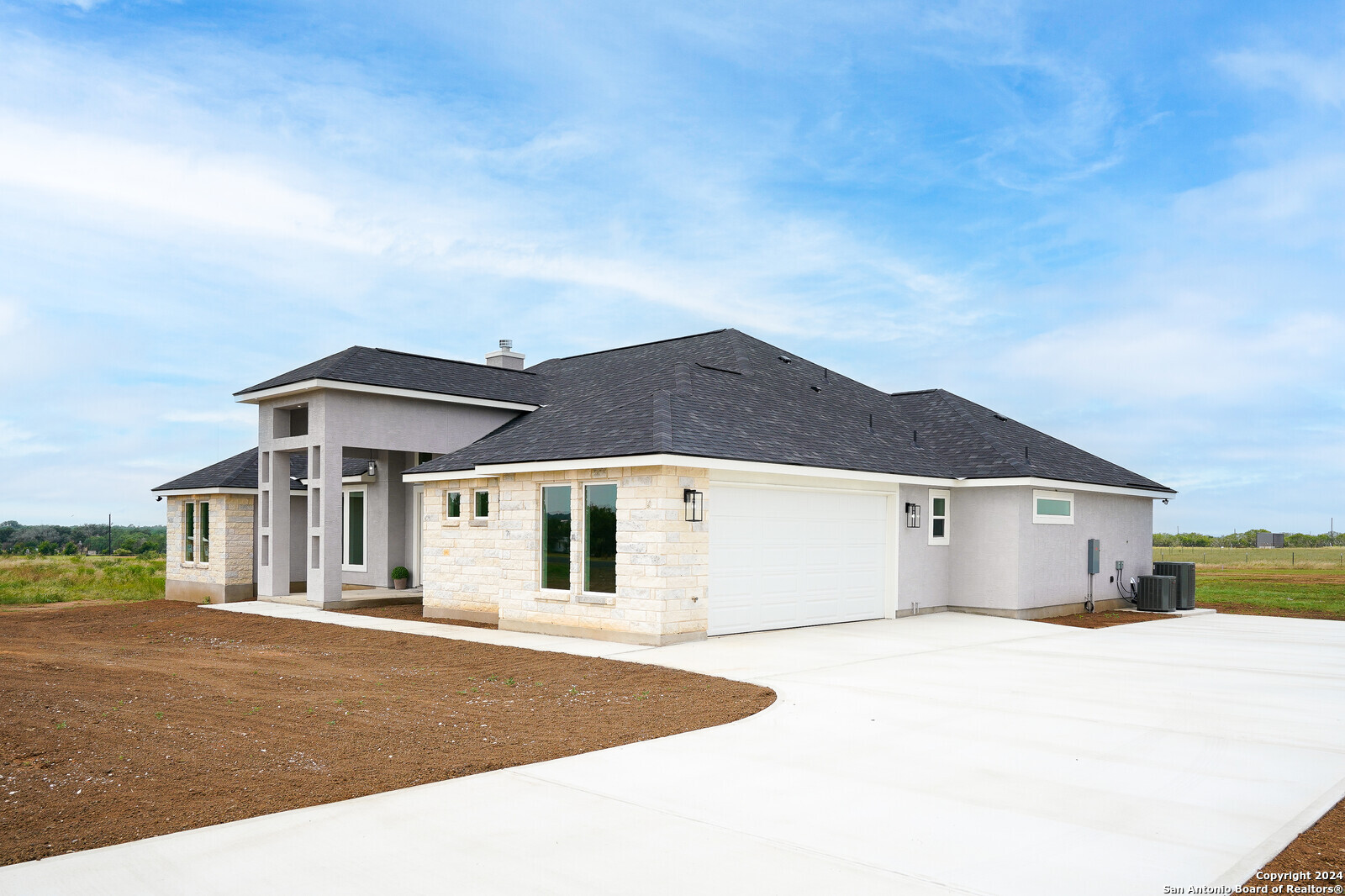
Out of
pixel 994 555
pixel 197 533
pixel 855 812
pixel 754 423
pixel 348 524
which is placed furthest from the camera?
pixel 348 524

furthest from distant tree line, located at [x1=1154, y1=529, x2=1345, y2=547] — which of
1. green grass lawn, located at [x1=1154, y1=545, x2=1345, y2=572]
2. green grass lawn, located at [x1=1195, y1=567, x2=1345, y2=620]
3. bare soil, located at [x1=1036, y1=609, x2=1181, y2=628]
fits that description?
bare soil, located at [x1=1036, y1=609, x2=1181, y2=628]

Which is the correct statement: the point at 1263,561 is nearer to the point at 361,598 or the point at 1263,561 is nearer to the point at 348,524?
the point at 348,524

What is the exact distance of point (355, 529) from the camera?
24.2 m

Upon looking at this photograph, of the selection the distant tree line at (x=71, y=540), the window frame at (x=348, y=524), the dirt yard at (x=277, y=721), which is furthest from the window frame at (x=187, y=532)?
the distant tree line at (x=71, y=540)

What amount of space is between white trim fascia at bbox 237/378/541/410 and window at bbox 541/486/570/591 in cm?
648

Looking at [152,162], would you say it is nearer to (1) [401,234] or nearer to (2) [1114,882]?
(1) [401,234]

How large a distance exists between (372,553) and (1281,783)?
69.3 feet

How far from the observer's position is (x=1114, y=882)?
4.38 meters

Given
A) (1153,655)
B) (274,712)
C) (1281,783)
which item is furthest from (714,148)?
(1281,783)

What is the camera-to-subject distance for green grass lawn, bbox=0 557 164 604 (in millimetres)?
26281

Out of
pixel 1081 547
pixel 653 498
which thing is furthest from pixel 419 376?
pixel 1081 547

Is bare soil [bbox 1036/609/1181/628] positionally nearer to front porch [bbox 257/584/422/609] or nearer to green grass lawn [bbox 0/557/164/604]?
front porch [bbox 257/584/422/609]

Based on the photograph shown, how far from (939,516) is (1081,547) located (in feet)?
11.8

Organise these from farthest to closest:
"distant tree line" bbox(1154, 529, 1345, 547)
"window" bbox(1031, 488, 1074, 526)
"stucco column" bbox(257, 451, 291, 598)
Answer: "distant tree line" bbox(1154, 529, 1345, 547) < "stucco column" bbox(257, 451, 291, 598) < "window" bbox(1031, 488, 1074, 526)
